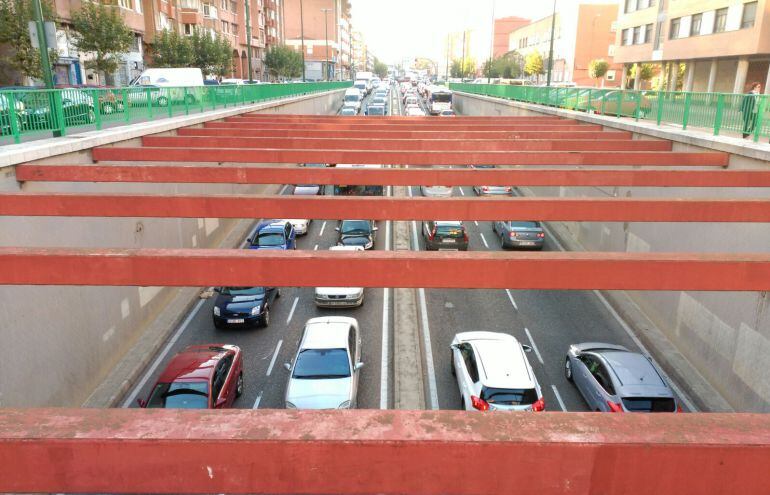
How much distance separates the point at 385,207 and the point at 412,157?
17.1 ft

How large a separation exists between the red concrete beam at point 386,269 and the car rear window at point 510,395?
6592 millimetres

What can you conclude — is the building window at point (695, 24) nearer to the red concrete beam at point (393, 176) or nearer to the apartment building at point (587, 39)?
the apartment building at point (587, 39)

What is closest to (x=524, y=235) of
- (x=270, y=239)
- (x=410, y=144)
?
(x=410, y=144)

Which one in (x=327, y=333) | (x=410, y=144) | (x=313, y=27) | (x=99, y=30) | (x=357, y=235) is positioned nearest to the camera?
(x=327, y=333)

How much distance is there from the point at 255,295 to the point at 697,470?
51.2ft

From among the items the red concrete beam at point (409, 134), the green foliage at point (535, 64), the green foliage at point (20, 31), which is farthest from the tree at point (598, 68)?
the green foliage at point (20, 31)

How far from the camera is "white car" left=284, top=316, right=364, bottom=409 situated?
12.0 metres

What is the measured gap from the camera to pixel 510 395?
11.7 meters

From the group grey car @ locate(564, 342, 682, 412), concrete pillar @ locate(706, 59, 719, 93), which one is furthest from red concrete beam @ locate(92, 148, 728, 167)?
concrete pillar @ locate(706, 59, 719, 93)

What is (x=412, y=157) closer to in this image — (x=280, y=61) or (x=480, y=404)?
(x=480, y=404)

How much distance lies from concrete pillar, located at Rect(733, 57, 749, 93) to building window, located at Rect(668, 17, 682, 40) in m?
8.01

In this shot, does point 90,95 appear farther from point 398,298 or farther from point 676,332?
point 676,332

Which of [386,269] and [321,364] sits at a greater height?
[386,269]

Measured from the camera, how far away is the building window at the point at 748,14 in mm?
38625
